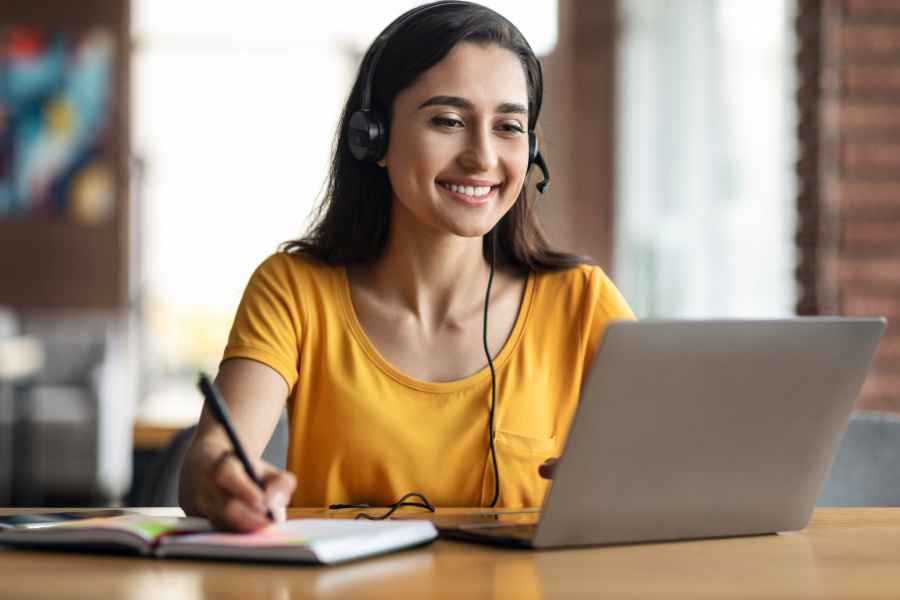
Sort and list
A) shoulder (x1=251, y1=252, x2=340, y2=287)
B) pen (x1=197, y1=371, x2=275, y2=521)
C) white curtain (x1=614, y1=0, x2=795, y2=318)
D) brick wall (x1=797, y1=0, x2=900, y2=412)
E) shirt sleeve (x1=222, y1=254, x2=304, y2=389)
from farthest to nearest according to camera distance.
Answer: white curtain (x1=614, y1=0, x2=795, y2=318), brick wall (x1=797, y1=0, x2=900, y2=412), shoulder (x1=251, y1=252, x2=340, y2=287), shirt sleeve (x1=222, y1=254, x2=304, y2=389), pen (x1=197, y1=371, x2=275, y2=521)

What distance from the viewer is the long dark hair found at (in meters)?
1.38

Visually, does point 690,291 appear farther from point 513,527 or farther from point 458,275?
point 513,527

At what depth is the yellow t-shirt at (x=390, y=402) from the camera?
52.1 inches

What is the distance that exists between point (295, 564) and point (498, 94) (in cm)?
78

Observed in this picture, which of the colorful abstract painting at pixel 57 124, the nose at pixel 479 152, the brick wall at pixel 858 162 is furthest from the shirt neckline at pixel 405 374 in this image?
the colorful abstract painting at pixel 57 124

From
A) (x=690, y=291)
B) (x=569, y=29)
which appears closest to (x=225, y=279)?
(x=569, y=29)

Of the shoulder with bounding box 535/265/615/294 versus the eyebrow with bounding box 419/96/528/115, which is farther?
the shoulder with bounding box 535/265/615/294

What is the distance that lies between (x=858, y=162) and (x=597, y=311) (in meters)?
1.04

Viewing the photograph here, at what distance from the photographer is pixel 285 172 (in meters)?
6.05

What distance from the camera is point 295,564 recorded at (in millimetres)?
760

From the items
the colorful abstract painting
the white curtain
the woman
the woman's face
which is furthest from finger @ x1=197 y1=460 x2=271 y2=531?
the colorful abstract painting

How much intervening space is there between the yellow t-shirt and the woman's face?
0.19m

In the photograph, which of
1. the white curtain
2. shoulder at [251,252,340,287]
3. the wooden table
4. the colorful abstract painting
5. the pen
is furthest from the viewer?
the colorful abstract painting

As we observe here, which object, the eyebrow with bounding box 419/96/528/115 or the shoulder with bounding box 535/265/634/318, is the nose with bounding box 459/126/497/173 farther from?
the shoulder with bounding box 535/265/634/318
